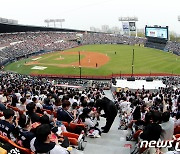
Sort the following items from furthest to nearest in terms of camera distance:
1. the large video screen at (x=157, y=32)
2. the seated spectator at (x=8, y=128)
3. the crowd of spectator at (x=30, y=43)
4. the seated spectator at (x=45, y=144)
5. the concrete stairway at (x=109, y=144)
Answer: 1. the large video screen at (x=157, y=32)
2. the crowd of spectator at (x=30, y=43)
3. the concrete stairway at (x=109, y=144)
4. the seated spectator at (x=8, y=128)
5. the seated spectator at (x=45, y=144)

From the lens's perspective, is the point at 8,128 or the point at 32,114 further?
the point at 32,114

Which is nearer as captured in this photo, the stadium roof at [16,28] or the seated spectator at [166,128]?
the seated spectator at [166,128]

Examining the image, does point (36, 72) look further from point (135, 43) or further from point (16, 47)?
point (135, 43)

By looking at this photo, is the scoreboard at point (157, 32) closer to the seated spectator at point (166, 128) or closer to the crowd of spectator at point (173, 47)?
the crowd of spectator at point (173, 47)

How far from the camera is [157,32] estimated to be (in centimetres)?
7662

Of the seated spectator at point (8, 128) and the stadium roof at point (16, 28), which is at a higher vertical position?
the stadium roof at point (16, 28)

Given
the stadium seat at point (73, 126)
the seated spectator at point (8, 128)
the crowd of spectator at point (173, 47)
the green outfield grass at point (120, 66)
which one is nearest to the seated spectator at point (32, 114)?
the seated spectator at point (8, 128)

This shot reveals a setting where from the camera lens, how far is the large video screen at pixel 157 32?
7378 cm

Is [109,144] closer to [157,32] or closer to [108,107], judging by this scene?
[108,107]

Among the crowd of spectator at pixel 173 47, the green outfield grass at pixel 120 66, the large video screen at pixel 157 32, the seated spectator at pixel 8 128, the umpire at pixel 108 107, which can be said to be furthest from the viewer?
the large video screen at pixel 157 32

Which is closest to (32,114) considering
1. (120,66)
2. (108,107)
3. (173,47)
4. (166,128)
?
(108,107)

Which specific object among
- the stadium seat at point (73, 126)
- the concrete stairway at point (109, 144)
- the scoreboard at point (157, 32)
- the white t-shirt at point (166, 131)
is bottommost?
the concrete stairway at point (109, 144)

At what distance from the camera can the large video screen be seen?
242 ft

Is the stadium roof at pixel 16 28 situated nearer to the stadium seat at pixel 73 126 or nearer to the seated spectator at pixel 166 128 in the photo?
the stadium seat at pixel 73 126
